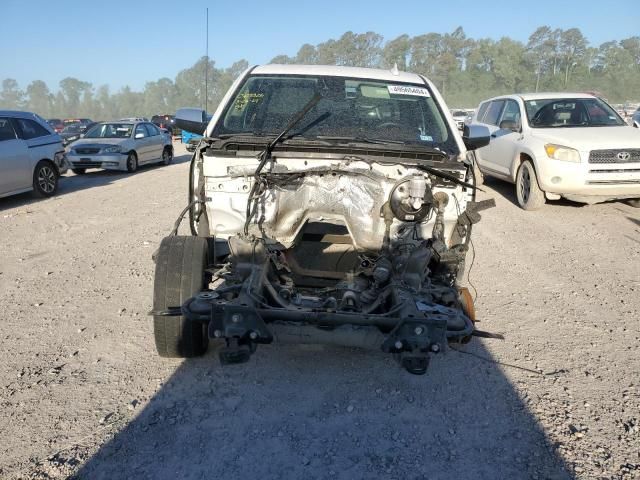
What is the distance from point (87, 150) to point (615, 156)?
1255cm

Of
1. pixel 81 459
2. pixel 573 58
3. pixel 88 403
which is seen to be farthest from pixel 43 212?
pixel 573 58

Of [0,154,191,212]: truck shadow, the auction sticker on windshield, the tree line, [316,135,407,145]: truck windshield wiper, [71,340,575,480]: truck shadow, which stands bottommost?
[71,340,575,480]: truck shadow

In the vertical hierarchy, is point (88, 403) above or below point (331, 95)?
below

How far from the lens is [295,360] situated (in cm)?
364

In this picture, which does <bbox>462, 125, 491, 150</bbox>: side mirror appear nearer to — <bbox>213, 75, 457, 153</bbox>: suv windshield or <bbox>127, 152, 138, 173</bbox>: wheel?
<bbox>213, 75, 457, 153</bbox>: suv windshield

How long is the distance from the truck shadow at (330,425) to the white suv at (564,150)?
546 centimetres

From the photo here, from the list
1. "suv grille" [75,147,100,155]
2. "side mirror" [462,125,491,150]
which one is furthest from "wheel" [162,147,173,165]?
"side mirror" [462,125,491,150]

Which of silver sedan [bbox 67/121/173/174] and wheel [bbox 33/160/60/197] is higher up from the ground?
silver sedan [bbox 67/121/173/174]

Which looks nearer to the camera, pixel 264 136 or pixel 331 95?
pixel 264 136

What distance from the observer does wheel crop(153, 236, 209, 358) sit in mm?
3293

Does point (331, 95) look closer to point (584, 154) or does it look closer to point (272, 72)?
point (272, 72)

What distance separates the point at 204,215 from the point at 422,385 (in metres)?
1.89

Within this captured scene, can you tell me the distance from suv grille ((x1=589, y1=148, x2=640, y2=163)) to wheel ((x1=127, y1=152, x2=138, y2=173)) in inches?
464

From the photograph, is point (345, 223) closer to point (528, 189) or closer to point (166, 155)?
point (528, 189)
